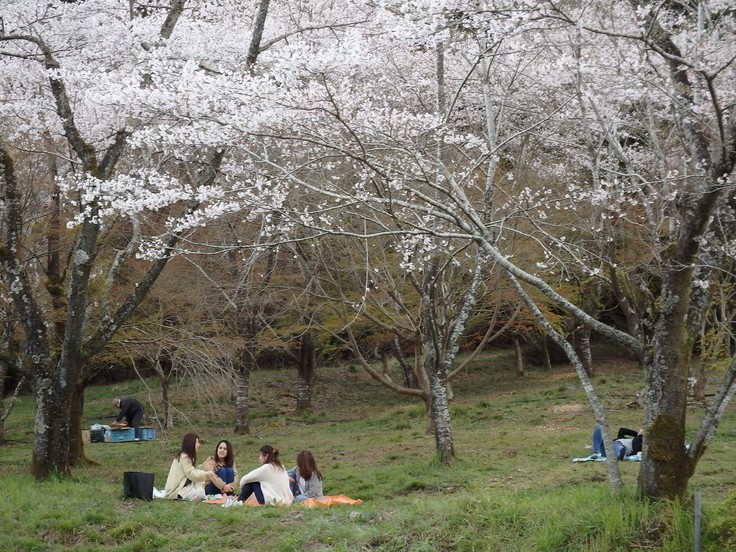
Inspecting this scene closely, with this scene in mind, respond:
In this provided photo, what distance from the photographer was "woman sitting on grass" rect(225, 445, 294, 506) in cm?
777

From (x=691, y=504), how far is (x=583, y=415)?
9375mm

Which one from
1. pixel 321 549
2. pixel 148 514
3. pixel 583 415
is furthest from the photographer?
pixel 583 415

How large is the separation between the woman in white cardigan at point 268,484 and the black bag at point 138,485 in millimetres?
965

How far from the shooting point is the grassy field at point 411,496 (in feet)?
18.4

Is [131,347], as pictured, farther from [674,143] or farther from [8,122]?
[674,143]

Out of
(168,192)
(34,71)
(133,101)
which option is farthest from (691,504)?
(34,71)

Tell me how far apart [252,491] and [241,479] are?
0.20m

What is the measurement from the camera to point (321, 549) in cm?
601

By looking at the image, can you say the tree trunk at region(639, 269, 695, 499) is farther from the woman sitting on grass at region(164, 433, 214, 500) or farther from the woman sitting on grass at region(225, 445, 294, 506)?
the woman sitting on grass at region(164, 433, 214, 500)

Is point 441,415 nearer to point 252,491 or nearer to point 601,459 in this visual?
point 601,459

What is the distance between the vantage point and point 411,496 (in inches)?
334

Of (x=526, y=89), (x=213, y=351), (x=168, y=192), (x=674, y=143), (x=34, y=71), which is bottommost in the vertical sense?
(x=213, y=351)

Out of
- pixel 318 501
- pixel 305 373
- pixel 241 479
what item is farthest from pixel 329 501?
pixel 305 373

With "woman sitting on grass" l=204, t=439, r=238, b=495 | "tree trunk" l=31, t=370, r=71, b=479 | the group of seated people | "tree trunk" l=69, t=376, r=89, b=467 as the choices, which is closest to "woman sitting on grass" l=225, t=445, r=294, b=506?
the group of seated people
